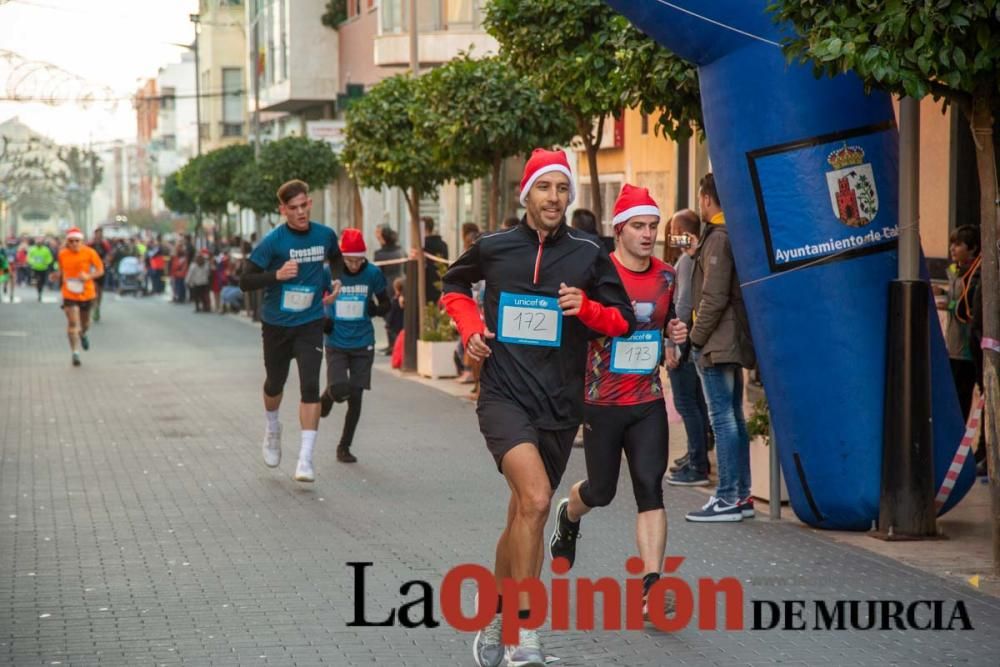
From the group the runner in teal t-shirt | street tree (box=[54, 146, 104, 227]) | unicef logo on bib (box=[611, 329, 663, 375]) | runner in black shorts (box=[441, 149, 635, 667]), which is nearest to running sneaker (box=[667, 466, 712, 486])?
the runner in teal t-shirt

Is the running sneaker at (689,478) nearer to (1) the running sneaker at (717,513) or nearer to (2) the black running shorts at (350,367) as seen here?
(1) the running sneaker at (717,513)

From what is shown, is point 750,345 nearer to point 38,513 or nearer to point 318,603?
point 318,603

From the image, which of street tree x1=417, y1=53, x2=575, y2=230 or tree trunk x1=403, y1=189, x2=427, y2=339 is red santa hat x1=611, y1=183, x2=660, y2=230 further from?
tree trunk x1=403, y1=189, x2=427, y2=339

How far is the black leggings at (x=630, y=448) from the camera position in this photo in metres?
7.83

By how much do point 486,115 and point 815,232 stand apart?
10.1 metres

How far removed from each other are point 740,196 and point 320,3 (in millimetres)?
41627

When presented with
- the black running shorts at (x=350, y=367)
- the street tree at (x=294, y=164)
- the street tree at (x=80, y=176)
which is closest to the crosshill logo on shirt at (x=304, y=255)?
the black running shorts at (x=350, y=367)

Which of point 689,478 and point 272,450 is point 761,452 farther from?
point 272,450

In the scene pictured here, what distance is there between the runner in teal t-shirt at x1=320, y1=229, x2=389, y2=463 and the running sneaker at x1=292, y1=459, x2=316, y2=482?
4.14 ft

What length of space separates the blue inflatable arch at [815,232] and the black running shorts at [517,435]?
3.35 meters

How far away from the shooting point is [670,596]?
25.4 ft

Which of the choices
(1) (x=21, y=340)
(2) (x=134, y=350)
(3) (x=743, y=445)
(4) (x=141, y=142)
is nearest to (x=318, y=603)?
(3) (x=743, y=445)

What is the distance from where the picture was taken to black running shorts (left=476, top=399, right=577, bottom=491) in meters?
7.00

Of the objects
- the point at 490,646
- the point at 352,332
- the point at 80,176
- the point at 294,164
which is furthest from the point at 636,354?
the point at 80,176
